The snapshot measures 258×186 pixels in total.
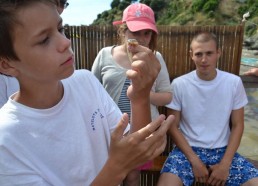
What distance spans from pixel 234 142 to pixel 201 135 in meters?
0.32

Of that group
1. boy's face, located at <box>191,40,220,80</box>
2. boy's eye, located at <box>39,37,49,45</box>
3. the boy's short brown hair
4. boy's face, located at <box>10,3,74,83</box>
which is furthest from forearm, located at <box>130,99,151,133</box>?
boy's face, located at <box>191,40,220,80</box>

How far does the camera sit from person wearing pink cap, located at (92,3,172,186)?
7.83ft

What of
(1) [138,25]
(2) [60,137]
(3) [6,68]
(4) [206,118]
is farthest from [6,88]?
(4) [206,118]

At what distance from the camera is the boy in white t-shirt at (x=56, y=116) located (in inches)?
41.3

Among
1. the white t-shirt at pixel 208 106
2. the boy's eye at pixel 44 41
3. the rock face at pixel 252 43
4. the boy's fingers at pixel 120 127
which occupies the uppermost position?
the boy's eye at pixel 44 41

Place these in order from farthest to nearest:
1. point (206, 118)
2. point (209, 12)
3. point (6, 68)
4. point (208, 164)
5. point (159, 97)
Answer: point (209, 12), point (206, 118), point (208, 164), point (159, 97), point (6, 68)

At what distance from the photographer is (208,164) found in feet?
9.06

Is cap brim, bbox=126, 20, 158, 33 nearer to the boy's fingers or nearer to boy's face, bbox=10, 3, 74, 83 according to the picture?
boy's face, bbox=10, 3, 74, 83

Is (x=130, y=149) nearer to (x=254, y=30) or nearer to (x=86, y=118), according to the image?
(x=86, y=118)

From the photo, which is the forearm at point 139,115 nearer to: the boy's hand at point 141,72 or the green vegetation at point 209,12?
the boy's hand at point 141,72

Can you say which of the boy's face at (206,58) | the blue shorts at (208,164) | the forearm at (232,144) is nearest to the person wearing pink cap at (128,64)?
the blue shorts at (208,164)

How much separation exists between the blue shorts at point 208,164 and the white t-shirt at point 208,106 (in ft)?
0.28

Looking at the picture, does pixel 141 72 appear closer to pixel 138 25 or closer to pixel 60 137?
pixel 60 137

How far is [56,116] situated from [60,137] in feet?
0.30
